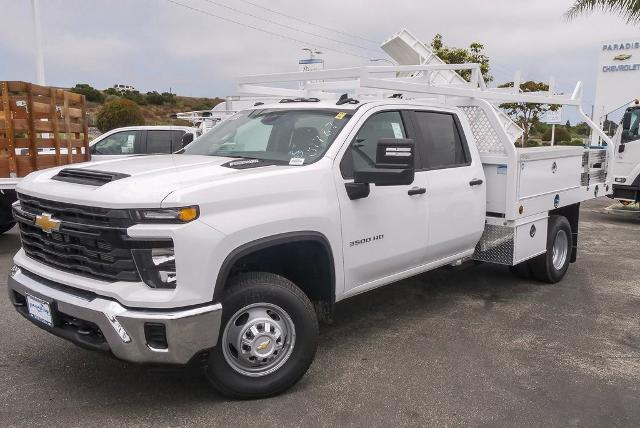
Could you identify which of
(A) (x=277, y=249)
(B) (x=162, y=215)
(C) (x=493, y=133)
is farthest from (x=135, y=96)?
(B) (x=162, y=215)

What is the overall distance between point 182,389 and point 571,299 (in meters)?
4.25

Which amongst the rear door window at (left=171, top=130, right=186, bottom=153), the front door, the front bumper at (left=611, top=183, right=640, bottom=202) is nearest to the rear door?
the front door

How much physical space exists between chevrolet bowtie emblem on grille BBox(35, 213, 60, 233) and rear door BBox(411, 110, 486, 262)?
2.79m

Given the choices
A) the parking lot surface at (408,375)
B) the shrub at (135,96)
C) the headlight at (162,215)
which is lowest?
the parking lot surface at (408,375)

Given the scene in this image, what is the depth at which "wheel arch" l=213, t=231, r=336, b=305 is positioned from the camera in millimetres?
3189

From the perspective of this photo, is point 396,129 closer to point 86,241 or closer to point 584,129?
point 86,241

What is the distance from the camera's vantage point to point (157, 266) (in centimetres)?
302

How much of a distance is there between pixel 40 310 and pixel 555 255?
18.1 feet

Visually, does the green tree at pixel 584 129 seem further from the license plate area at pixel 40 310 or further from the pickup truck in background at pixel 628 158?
the license plate area at pixel 40 310

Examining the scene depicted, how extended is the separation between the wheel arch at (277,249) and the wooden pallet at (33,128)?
4.99 metres

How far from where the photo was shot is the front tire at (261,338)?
3346 mm

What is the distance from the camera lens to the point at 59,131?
7836 millimetres

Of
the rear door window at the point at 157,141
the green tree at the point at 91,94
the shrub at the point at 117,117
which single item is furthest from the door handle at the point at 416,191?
the green tree at the point at 91,94

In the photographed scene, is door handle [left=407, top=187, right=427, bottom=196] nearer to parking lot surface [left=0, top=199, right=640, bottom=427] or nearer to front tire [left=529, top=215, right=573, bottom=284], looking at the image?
parking lot surface [left=0, top=199, right=640, bottom=427]
